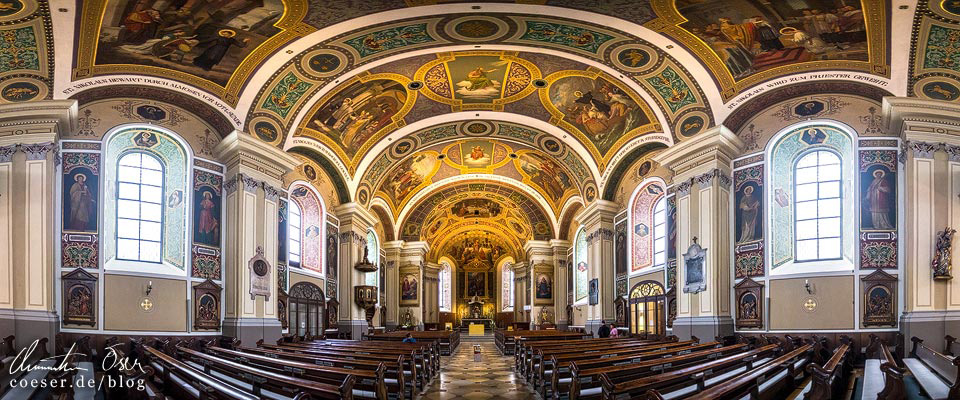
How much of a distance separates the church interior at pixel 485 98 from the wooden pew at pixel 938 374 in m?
0.20

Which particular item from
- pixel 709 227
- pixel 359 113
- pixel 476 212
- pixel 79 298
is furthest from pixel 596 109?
pixel 476 212

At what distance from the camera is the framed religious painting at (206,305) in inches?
741

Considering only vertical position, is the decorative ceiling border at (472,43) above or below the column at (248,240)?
above

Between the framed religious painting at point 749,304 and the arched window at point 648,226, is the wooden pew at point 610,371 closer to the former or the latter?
the framed religious painting at point 749,304

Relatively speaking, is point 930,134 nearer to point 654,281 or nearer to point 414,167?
point 654,281

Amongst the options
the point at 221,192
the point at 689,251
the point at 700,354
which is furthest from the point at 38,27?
the point at 689,251

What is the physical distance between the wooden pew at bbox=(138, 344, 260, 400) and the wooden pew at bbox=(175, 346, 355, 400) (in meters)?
0.46

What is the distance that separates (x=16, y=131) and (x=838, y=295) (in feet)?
62.7

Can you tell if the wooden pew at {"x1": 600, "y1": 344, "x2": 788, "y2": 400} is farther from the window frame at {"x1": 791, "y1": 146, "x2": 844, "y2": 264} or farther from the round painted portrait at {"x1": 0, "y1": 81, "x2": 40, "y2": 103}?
the round painted portrait at {"x1": 0, "y1": 81, "x2": 40, "y2": 103}

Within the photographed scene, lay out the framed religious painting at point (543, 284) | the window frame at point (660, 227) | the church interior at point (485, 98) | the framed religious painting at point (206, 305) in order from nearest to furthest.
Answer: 1. the church interior at point (485, 98)
2. the framed religious painting at point (206, 305)
3. the window frame at point (660, 227)
4. the framed religious painting at point (543, 284)

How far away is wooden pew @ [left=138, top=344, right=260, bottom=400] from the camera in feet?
19.1

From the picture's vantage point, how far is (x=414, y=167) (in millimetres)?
32938

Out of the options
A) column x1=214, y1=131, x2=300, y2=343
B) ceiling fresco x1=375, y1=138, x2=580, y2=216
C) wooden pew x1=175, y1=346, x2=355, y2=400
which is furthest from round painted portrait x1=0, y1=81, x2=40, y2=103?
ceiling fresco x1=375, y1=138, x2=580, y2=216

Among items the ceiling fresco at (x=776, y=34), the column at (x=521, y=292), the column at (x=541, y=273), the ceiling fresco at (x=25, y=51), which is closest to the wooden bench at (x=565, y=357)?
the ceiling fresco at (x=776, y=34)
